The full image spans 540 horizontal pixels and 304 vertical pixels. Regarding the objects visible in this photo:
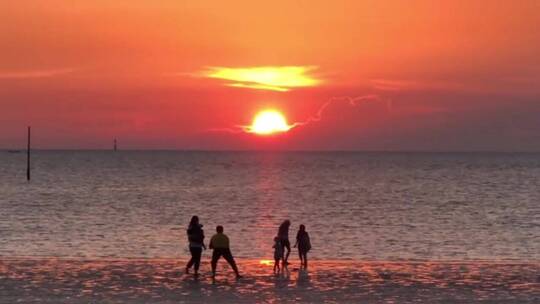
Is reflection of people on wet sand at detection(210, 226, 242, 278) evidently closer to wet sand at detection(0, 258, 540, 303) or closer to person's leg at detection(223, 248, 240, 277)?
person's leg at detection(223, 248, 240, 277)

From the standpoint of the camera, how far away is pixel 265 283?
24.2 m

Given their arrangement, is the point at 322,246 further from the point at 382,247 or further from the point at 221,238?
the point at 221,238

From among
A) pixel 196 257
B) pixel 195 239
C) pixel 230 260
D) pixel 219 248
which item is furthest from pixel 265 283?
pixel 195 239

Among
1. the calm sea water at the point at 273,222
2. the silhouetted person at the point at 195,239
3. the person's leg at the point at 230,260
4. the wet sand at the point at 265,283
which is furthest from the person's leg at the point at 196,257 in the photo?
the calm sea water at the point at 273,222

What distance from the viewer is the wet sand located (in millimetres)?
21797

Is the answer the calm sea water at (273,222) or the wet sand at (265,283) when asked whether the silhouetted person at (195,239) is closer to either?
the wet sand at (265,283)

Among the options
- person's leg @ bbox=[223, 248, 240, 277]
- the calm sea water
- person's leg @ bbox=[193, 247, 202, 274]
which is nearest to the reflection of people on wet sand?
person's leg @ bbox=[223, 248, 240, 277]

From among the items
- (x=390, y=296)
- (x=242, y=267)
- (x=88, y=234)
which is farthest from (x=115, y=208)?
(x=390, y=296)

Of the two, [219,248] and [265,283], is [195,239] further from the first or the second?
[265,283]

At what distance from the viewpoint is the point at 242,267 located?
90.9 ft

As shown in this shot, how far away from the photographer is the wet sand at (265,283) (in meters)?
21.8

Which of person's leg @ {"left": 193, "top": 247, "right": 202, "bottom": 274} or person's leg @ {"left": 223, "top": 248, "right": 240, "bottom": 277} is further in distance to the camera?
person's leg @ {"left": 193, "top": 247, "right": 202, "bottom": 274}

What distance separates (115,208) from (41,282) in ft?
185

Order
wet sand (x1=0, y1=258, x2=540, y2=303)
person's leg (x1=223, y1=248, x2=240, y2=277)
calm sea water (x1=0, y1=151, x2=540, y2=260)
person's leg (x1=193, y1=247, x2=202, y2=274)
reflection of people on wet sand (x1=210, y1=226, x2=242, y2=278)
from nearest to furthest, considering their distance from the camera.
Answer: wet sand (x1=0, y1=258, x2=540, y2=303) < person's leg (x1=223, y1=248, x2=240, y2=277) < reflection of people on wet sand (x1=210, y1=226, x2=242, y2=278) < person's leg (x1=193, y1=247, x2=202, y2=274) < calm sea water (x1=0, y1=151, x2=540, y2=260)
